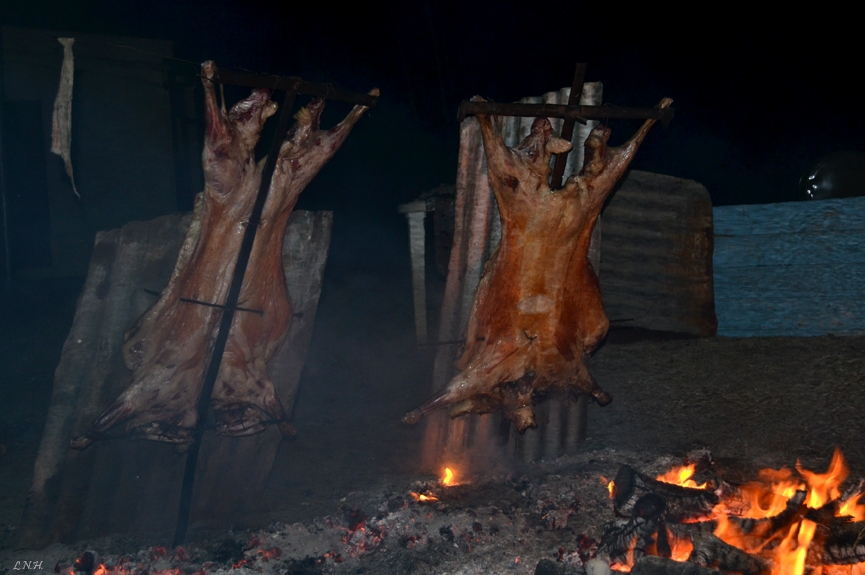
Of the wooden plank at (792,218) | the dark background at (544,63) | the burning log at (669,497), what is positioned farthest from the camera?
the dark background at (544,63)

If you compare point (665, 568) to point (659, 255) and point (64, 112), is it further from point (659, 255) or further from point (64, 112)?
point (64, 112)

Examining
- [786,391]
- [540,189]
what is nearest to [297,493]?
[540,189]

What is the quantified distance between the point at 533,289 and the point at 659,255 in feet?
6.52

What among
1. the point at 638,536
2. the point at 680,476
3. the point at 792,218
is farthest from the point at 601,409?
the point at 792,218

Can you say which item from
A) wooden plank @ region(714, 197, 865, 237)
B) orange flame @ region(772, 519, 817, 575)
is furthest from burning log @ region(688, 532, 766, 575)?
wooden plank @ region(714, 197, 865, 237)

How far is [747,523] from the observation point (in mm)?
3494

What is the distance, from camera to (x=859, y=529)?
3281mm

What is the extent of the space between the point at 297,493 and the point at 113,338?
1.72m

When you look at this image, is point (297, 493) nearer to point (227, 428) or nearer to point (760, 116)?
point (227, 428)

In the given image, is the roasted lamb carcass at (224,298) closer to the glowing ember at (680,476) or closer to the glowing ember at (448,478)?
the glowing ember at (448,478)

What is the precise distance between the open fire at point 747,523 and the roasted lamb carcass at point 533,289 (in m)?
0.77

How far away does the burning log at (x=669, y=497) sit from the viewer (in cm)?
362

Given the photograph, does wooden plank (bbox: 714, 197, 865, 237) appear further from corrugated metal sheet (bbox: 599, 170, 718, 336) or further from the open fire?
the open fire

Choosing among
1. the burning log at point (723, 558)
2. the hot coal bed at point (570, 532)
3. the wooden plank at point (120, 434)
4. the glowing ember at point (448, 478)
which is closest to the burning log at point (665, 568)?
the hot coal bed at point (570, 532)
